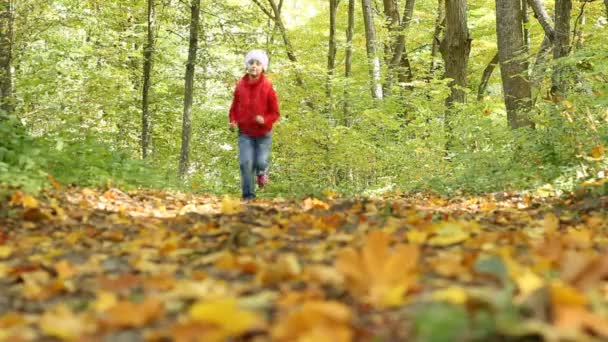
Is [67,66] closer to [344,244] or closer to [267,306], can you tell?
[344,244]

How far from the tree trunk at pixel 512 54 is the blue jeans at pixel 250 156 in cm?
508

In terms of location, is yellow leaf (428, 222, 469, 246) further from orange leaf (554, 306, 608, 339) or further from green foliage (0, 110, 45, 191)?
green foliage (0, 110, 45, 191)

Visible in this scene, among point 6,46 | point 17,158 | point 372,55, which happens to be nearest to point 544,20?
point 372,55

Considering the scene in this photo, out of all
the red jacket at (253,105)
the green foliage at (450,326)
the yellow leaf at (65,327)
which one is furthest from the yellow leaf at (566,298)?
the red jacket at (253,105)

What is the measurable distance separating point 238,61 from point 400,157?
5.81m

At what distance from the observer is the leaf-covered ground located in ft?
4.43

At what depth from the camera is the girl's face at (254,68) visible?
277 inches

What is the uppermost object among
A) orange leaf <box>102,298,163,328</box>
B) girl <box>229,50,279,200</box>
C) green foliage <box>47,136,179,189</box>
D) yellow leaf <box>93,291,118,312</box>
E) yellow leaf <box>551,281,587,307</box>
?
girl <box>229,50,279,200</box>

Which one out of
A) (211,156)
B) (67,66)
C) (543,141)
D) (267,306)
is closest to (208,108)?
(211,156)

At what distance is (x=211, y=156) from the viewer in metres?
A: 18.1

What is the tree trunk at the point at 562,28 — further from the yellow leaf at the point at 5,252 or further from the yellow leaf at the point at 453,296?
the yellow leaf at the point at 453,296

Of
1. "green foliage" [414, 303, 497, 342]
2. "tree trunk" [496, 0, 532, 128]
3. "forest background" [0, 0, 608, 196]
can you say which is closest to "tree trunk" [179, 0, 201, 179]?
"forest background" [0, 0, 608, 196]

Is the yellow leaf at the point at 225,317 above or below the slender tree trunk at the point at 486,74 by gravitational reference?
below

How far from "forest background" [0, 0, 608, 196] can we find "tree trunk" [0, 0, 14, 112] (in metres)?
0.03
